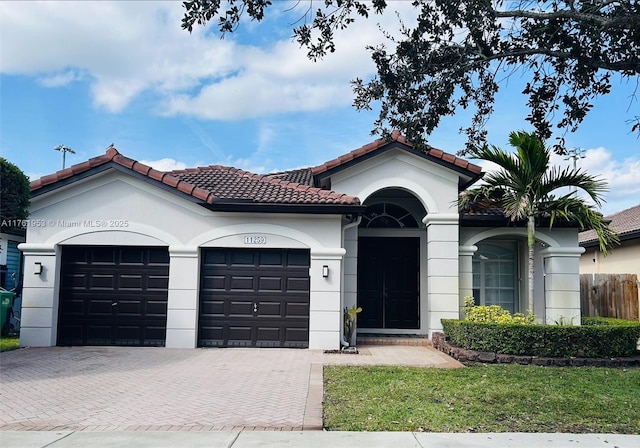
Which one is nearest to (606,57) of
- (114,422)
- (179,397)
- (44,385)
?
(179,397)

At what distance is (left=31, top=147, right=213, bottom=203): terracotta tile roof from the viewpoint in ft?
40.8

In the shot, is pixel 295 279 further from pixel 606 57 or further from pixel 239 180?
pixel 606 57

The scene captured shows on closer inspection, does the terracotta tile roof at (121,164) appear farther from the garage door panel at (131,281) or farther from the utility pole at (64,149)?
the utility pole at (64,149)

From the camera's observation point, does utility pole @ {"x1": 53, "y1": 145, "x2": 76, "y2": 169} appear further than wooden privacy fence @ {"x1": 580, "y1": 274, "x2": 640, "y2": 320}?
Yes

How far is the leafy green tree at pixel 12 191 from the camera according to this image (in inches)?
400

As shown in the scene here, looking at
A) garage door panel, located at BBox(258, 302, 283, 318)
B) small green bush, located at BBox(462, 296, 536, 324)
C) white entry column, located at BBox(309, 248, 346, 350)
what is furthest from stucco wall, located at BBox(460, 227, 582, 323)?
garage door panel, located at BBox(258, 302, 283, 318)

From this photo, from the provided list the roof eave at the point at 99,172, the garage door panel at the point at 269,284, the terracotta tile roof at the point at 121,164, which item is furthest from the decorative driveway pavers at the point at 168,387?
the terracotta tile roof at the point at 121,164

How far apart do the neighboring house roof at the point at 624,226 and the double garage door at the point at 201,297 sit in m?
11.8

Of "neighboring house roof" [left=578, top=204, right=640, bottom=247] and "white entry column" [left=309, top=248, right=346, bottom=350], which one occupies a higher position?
"neighboring house roof" [left=578, top=204, right=640, bottom=247]

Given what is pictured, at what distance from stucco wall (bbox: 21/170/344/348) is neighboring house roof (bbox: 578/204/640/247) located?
36.3ft

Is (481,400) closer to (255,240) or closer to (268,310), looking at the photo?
(268,310)

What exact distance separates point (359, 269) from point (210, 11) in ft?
31.4

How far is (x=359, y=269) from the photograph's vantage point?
15.4 metres

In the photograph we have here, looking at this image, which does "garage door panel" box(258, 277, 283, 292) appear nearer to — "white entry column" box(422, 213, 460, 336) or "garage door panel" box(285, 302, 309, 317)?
"garage door panel" box(285, 302, 309, 317)
